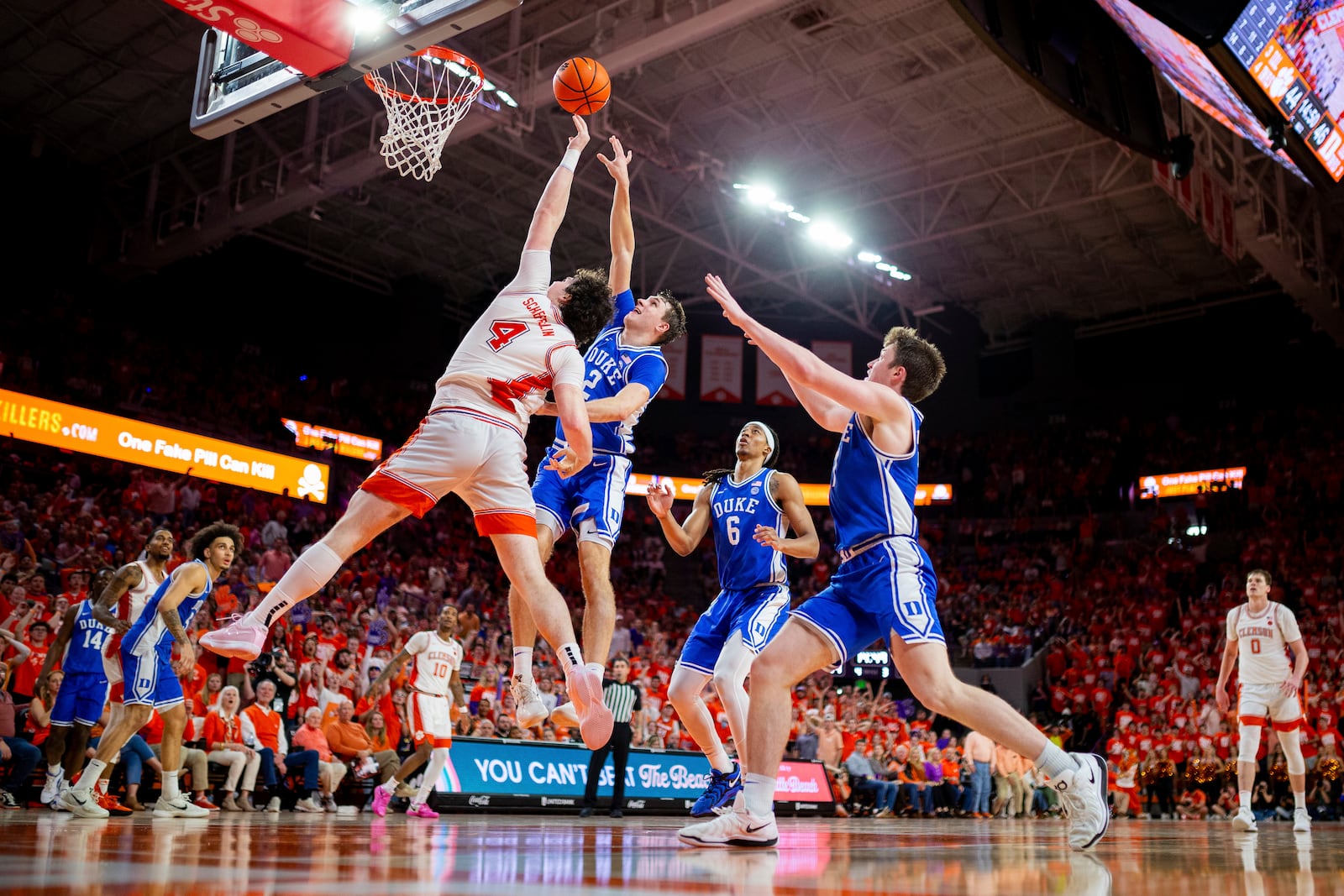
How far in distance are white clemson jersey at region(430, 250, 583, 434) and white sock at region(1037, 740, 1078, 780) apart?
255 centimetres

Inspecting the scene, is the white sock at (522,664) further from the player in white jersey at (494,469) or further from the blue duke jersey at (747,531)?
the blue duke jersey at (747,531)

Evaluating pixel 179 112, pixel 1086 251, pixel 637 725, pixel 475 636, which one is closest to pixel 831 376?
pixel 637 725

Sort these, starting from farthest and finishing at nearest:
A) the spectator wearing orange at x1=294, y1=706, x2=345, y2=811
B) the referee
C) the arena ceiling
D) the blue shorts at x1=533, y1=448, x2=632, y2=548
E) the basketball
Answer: the arena ceiling
the spectator wearing orange at x1=294, y1=706, x2=345, y2=811
the referee
the basketball
the blue shorts at x1=533, y1=448, x2=632, y2=548

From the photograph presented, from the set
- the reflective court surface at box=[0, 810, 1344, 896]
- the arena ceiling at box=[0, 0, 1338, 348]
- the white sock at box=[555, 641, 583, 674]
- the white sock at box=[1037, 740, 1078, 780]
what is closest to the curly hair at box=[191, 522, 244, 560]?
the reflective court surface at box=[0, 810, 1344, 896]

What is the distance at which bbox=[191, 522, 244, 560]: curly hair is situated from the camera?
25.1 ft

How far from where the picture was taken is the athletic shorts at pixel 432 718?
9742 mm

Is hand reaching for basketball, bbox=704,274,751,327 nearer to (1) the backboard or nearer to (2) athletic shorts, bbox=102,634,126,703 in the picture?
(1) the backboard

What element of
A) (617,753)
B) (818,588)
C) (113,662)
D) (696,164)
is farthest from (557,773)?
(818,588)

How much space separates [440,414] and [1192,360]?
29.2 metres

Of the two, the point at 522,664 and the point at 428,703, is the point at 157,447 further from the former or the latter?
the point at 522,664

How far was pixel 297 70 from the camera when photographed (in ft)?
27.7

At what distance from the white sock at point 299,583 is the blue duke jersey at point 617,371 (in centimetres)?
176

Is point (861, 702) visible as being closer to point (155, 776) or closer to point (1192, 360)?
point (155, 776)

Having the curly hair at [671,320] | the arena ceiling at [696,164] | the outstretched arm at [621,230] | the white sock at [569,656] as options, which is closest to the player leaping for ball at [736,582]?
the curly hair at [671,320]
